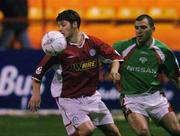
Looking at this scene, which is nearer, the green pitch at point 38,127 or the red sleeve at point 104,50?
the red sleeve at point 104,50

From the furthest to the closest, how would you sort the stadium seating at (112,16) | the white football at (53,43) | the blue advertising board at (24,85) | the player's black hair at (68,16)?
1. the stadium seating at (112,16)
2. the blue advertising board at (24,85)
3. the player's black hair at (68,16)
4. the white football at (53,43)

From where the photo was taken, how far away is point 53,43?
9.68 m

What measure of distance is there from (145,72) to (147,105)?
1.63 feet

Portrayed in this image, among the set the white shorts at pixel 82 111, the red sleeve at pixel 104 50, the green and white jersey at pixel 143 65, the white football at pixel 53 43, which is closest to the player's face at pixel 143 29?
the green and white jersey at pixel 143 65

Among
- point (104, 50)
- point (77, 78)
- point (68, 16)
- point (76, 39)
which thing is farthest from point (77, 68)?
point (68, 16)

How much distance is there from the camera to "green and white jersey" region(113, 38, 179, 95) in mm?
11016

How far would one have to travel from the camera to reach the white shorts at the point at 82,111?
32.8 feet

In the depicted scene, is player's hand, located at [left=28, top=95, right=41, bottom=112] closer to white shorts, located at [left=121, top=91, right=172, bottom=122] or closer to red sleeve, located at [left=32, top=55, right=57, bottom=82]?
red sleeve, located at [left=32, top=55, right=57, bottom=82]

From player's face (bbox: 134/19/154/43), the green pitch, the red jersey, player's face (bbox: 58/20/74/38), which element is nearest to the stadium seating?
the green pitch

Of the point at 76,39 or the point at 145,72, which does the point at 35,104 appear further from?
the point at 145,72

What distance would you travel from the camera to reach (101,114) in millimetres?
10172

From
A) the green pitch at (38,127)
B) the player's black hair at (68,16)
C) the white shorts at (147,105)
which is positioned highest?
the player's black hair at (68,16)

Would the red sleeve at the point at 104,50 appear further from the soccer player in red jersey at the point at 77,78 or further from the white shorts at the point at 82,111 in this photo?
the white shorts at the point at 82,111

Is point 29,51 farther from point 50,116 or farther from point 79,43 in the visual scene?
point 79,43
